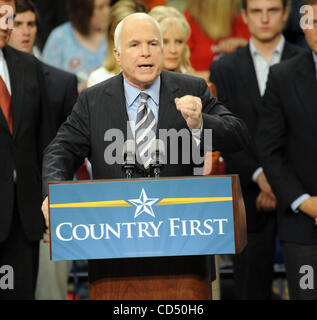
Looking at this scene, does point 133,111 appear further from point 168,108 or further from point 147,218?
point 147,218

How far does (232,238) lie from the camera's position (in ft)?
9.25

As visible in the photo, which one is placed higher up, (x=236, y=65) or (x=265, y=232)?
(x=236, y=65)

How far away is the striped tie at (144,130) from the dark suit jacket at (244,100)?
1.60m

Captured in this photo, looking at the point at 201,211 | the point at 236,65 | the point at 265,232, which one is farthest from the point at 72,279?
the point at 201,211

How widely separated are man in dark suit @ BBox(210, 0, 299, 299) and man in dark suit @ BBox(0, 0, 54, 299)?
131cm

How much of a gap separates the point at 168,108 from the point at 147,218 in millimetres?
681

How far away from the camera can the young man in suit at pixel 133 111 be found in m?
3.30

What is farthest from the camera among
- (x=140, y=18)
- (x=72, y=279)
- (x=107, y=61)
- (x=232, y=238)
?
(x=72, y=279)

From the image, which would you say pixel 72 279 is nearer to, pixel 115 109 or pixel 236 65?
pixel 236 65

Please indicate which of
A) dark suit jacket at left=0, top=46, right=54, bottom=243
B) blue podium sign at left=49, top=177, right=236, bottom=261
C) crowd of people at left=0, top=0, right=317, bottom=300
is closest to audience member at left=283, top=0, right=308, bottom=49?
crowd of people at left=0, top=0, right=317, bottom=300

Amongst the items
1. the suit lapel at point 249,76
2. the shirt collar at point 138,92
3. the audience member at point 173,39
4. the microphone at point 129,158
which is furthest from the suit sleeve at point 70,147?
the suit lapel at point 249,76

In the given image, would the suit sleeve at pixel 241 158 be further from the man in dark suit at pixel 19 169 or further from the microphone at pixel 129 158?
the microphone at pixel 129 158

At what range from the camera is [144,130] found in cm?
332

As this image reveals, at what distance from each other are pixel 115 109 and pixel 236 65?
6.15ft
